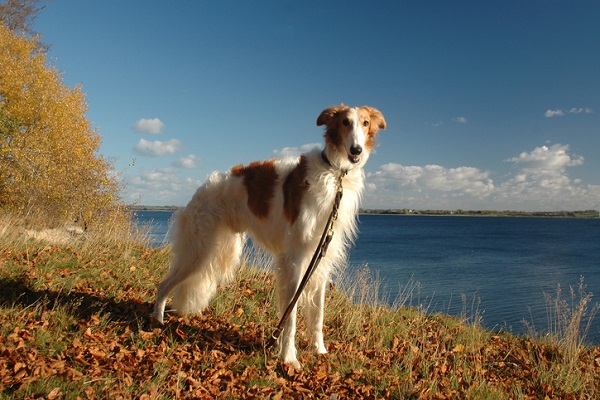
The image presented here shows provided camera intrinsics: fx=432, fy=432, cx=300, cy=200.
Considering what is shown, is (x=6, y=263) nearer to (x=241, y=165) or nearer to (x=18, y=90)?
(x=241, y=165)

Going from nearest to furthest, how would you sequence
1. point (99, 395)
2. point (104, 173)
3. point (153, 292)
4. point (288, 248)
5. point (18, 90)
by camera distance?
point (99, 395)
point (288, 248)
point (153, 292)
point (104, 173)
point (18, 90)

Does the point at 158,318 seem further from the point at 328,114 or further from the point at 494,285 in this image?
the point at 494,285

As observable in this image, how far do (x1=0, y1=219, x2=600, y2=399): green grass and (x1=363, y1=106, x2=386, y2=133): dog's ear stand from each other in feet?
8.33

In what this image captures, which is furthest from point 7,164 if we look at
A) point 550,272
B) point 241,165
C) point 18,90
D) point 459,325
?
point 550,272

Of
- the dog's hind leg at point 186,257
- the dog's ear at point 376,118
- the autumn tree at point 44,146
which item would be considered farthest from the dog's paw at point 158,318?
the autumn tree at point 44,146

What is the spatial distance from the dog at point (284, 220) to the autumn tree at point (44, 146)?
11.6 metres

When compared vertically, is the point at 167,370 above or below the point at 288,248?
below

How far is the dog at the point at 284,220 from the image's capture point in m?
4.34

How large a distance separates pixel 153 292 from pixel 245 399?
10.4 feet

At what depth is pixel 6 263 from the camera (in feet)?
21.0

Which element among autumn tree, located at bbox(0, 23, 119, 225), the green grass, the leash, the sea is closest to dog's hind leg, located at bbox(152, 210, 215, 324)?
the green grass

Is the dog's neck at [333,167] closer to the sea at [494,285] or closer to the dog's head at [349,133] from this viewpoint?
the dog's head at [349,133]

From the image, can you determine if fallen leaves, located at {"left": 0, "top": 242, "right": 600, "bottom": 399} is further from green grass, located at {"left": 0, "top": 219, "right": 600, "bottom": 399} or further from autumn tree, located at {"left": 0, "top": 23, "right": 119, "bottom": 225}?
autumn tree, located at {"left": 0, "top": 23, "right": 119, "bottom": 225}

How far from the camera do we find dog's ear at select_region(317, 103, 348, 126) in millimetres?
4375
